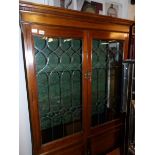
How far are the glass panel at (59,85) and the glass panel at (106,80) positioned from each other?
0.73 ft

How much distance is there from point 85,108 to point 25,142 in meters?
0.66

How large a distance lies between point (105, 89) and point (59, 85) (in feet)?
2.11

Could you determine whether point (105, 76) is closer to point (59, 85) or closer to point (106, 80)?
point (106, 80)

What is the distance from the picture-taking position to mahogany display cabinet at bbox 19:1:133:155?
131cm

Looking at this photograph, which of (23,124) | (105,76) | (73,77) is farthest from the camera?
(105,76)

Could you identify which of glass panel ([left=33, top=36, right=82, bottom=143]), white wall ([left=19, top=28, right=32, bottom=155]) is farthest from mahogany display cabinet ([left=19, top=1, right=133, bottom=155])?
white wall ([left=19, top=28, right=32, bottom=155])

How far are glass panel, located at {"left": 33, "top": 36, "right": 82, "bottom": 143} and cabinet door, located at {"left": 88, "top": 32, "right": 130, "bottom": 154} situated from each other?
168 millimetres

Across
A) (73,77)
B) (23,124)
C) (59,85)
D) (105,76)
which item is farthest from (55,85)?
(105,76)

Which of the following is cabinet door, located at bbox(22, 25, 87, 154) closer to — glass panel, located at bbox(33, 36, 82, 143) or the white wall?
glass panel, located at bbox(33, 36, 82, 143)

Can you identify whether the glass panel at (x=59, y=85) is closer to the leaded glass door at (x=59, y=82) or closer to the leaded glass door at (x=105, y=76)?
the leaded glass door at (x=59, y=82)

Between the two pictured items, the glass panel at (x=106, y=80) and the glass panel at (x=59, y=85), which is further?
the glass panel at (x=106, y=80)

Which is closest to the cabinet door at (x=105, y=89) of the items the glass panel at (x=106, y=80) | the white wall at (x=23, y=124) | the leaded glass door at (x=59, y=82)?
the glass panel at (x=106, y=80)

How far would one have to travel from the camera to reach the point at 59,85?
1521mm

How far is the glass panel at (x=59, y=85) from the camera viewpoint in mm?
1397
